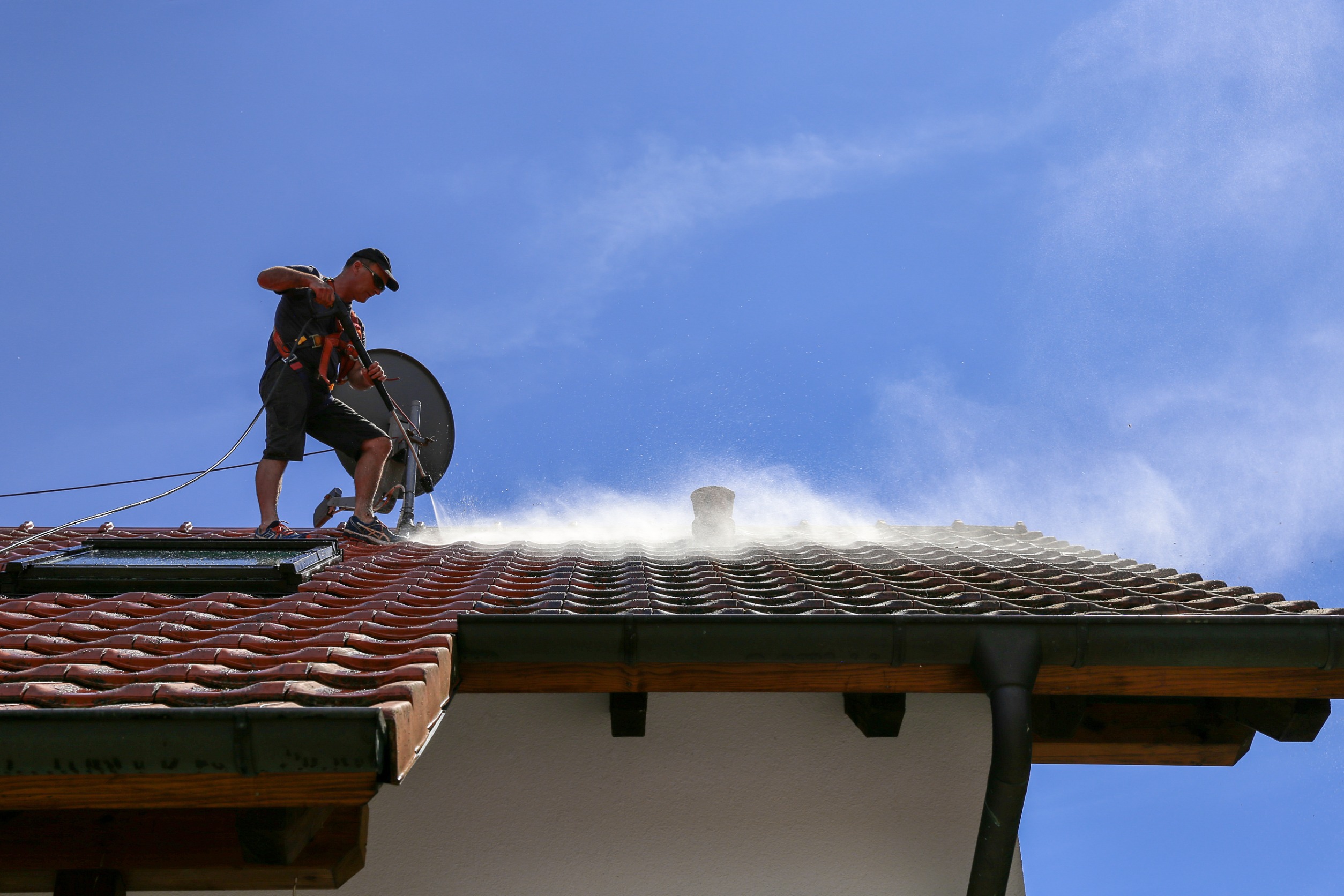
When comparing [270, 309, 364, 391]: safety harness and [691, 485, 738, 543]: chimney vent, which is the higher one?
[270, 309, 364, 391]: safety harness

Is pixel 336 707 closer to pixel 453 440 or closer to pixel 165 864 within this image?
pixel 165 864

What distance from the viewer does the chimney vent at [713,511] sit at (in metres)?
7.51

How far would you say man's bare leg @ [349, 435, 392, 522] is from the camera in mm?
6168

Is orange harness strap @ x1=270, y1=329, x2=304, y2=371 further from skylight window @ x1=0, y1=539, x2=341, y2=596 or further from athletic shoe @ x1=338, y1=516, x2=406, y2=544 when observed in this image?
skylight window @ x1=0, y1=539, x2=341, y2=596

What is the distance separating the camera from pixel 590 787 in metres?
3.46

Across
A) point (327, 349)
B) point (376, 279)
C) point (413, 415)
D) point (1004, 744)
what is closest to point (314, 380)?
point (327, 349)

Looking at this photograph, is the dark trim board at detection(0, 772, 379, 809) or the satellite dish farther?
the satellite dish

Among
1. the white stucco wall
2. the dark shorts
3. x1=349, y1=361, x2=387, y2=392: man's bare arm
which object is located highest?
x1=349, y1=361, x2=387, y2=392: man's bare arm

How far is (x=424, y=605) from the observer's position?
3660 mm

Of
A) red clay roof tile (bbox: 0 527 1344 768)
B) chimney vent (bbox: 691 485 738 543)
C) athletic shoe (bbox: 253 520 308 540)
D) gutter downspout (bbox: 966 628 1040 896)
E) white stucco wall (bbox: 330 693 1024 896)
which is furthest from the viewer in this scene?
chimney vent (bbox: 691 485 738 543)

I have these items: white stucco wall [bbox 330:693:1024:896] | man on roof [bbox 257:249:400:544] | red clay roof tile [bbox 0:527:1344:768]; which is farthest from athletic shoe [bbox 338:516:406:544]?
white stucco wall [bbox 330:693:1024:896]

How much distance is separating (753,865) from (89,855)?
6.90 feet

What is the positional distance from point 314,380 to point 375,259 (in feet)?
2.83

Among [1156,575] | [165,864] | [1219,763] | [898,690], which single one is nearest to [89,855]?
[165,864]
